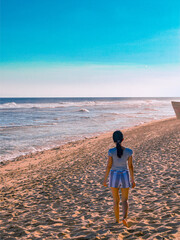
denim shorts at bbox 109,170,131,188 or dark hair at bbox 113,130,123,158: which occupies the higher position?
dark hair at bbox 113,130,123,158

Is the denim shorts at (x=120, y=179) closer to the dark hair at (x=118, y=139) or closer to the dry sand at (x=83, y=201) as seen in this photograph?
the dark hair at (x=118, y=139)

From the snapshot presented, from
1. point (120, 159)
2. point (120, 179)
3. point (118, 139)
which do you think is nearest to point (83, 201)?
point (120, 179)

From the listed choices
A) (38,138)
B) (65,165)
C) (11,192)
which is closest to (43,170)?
(65,165)

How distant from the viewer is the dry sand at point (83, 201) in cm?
446

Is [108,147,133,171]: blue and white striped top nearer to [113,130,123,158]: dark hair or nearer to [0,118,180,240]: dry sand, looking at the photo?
[113,130,123,158]: dark hair

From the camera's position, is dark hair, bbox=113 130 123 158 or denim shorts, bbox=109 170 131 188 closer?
dark hair, bbox=113 130 123 158

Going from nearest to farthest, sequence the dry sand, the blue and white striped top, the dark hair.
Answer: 1. the dark hair
2. the blue and white striped top
3. the dry sand

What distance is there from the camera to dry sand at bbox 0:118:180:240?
446 centimetres

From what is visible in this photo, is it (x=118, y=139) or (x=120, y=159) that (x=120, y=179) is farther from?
(x=118, y=139)

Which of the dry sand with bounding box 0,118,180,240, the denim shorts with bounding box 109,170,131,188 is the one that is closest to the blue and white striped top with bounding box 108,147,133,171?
the denim shorts with bounding box 109,170,131,188

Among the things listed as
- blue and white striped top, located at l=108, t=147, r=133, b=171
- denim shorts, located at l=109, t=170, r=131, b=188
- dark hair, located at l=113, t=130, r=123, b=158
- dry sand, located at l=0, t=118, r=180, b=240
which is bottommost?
dry sand, located at l=0, t=118, r=180, b=240

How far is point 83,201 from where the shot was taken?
6258 millimetres

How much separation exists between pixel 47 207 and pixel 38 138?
14.5 m

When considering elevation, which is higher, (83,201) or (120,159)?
(120,159)
